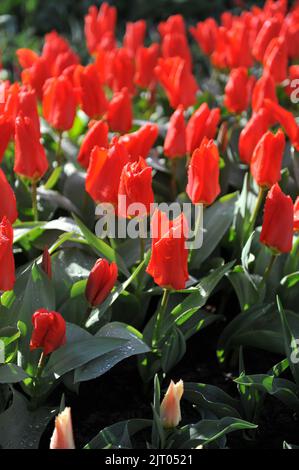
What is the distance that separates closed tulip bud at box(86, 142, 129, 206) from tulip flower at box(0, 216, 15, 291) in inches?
13.9

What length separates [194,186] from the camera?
1968 millimetres

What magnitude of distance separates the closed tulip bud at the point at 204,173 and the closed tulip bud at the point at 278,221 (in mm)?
192

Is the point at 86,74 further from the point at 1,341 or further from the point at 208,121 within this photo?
the point at 1,341

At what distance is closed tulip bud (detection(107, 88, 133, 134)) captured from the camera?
2.46 metres

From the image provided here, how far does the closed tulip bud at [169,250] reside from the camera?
1661mm

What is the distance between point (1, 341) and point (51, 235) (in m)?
0.54

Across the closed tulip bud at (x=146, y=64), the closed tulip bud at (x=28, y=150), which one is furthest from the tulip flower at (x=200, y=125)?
the closed tulip bud at (x=146, y=64)

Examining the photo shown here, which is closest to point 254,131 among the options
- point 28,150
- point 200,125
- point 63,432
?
point 200,125

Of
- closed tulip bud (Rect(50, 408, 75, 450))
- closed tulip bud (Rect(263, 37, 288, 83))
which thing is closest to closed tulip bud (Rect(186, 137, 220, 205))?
closed tulip bud (Rect(50, 408, 75, 450))

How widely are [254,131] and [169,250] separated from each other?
72 cm

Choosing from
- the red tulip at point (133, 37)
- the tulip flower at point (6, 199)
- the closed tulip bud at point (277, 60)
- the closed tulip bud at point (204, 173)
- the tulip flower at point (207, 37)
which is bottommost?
the tulip flower at point (207, 37)

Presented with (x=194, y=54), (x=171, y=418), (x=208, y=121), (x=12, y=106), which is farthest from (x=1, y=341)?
(x=194, y=54)

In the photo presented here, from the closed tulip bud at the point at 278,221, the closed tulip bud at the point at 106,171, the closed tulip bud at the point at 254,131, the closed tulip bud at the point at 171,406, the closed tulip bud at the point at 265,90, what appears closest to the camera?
the closed tulip bud at the point at 171,406

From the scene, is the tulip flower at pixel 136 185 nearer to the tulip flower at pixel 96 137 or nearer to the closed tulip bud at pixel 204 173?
the closed tulip bud at pixel 204 173
